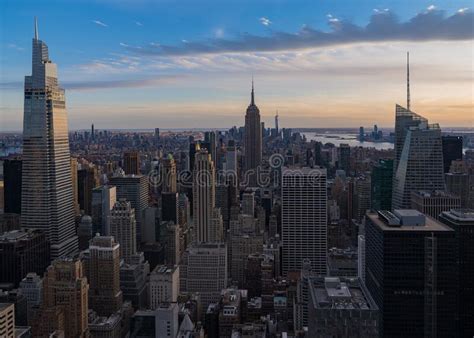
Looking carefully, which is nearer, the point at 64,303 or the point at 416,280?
the point at 416,280

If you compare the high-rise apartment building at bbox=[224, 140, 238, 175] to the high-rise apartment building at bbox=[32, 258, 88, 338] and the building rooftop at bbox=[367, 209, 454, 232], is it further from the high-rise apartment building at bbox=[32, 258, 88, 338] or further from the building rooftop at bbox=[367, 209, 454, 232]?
the building rooftop at bbox=[367, 209, 454, 232]

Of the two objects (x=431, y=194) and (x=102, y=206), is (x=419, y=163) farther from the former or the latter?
(x=102, y=206)

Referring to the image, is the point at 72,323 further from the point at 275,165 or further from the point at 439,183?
the point at 275,165

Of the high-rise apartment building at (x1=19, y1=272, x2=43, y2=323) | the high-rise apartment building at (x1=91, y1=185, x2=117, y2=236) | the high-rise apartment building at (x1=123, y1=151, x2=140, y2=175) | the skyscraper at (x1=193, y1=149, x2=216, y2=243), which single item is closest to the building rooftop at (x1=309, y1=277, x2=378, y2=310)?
the high-rise apartment building at (x1=19, y1=272, x2=43, y2=323)

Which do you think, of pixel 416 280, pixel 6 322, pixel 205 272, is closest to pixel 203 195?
pixel 205 272

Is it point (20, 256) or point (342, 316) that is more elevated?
point (342, 316)

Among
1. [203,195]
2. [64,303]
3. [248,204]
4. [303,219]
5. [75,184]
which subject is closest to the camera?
[64,303]
